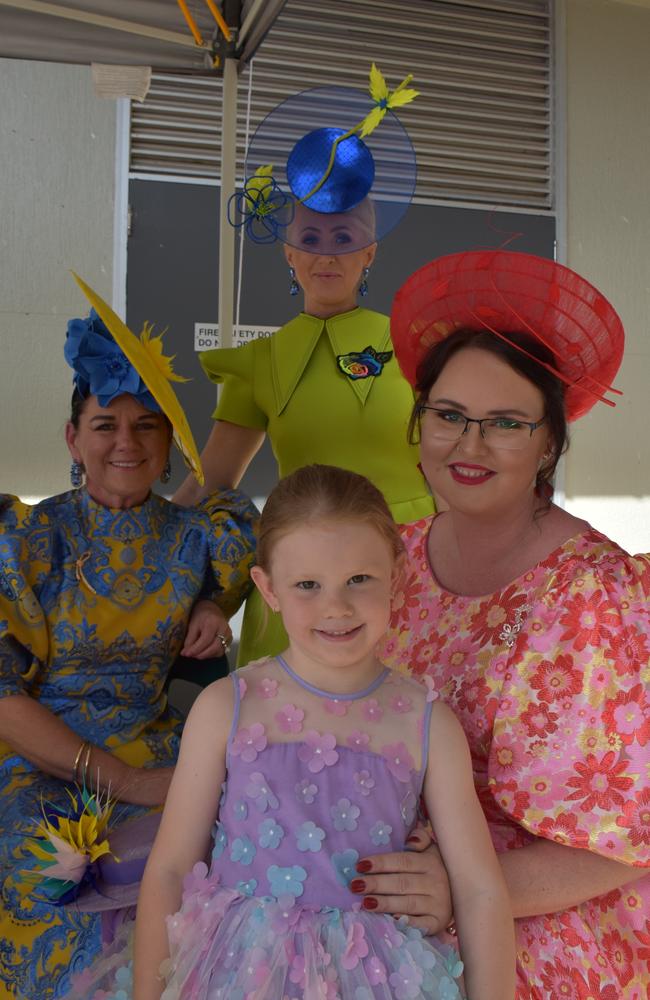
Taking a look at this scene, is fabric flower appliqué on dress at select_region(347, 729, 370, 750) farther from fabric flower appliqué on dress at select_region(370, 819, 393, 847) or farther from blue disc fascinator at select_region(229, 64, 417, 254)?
blue disc fascinator at select_region(229, 64, 417, 254)

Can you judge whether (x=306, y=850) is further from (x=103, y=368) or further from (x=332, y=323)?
(x=332, y=323)

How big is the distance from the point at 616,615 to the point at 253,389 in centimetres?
145

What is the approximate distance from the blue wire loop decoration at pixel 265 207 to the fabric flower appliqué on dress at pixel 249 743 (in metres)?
1.57

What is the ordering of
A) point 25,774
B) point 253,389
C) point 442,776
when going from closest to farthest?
point 442,776
point 25,774
point 253,389

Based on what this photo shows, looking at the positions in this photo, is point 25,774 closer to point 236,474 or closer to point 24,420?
point 236,474

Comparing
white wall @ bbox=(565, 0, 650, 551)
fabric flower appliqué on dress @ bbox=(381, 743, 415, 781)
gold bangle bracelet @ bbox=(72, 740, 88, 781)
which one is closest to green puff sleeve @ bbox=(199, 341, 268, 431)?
gold bangle bracelet @ bbox=(72, 740, 88, 781)

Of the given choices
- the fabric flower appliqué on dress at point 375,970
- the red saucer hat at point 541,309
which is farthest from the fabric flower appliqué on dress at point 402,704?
the red saucer hat at point 541,309

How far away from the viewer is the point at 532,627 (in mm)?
1636

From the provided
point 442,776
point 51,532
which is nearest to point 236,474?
point 51,532

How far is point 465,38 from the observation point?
4.84 m

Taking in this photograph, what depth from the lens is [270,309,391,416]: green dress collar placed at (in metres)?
2.72

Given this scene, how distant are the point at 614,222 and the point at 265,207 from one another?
2.90 m

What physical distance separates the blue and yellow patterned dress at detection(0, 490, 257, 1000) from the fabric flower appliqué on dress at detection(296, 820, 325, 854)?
0.81 metres

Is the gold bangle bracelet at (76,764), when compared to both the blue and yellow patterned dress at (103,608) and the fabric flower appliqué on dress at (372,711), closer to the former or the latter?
the blue and yellow patterned dress at (103,608)
